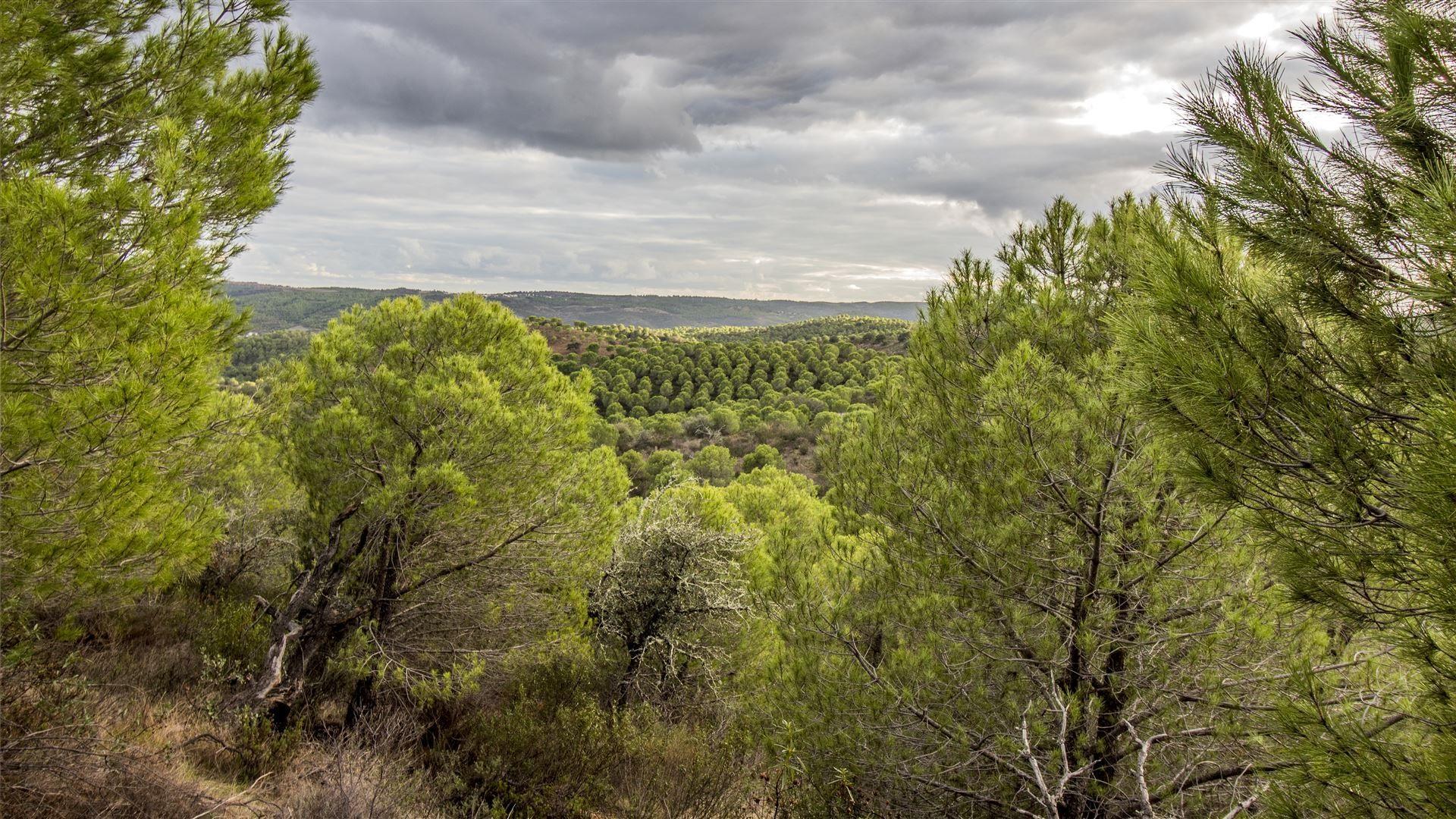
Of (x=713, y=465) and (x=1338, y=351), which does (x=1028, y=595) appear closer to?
(x=1338, y=351)

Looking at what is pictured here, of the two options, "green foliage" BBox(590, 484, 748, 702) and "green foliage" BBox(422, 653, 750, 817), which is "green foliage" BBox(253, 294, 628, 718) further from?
"green foliage" BBox(590, 484, 748, 702)

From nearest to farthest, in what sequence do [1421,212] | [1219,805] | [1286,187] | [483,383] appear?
[1421,212], [1286,187], [1219,805], [483,383]

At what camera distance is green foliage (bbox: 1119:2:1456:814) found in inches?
81.3

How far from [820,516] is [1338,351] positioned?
3.93m

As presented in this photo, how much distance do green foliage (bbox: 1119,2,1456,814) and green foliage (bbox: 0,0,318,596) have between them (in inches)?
216

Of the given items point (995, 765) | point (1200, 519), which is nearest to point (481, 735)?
point (995, 765)

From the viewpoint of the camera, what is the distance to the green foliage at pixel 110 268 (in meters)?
3.39

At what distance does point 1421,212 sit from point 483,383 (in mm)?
6744

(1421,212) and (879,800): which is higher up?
(1421,212)

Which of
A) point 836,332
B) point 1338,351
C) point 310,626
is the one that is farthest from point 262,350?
point 1338,351

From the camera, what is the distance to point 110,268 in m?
3.53

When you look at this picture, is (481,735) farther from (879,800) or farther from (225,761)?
(879,800)

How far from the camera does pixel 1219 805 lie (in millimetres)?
3574

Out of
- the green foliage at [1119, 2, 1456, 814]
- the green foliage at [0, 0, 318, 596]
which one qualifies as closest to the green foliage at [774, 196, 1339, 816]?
the green foliage at [1119, 2, 1456, 814]
